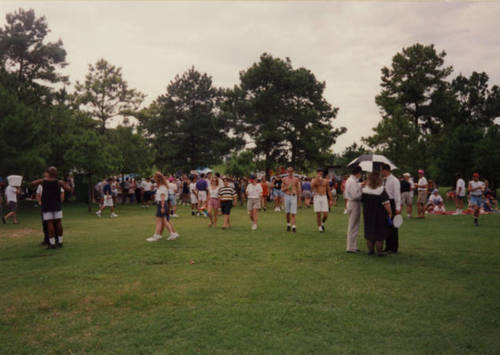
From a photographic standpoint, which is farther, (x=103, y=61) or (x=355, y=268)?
Result: (x=103, y=61)

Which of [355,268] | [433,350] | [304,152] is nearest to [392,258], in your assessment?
[355,268]

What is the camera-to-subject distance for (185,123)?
179 feet

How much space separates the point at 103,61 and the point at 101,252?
123ft

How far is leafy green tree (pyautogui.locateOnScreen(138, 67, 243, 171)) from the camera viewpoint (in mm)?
54875

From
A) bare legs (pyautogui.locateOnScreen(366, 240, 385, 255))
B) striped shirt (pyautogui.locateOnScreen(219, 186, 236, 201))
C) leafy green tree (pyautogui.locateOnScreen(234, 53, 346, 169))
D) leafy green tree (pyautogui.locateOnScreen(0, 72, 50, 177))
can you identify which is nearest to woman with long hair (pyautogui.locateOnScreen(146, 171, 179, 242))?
striped shirt (pyautogui.locateOnScreen(219, 186, 236, 201))

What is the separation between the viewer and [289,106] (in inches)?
1652

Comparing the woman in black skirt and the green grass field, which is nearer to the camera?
the green grass field

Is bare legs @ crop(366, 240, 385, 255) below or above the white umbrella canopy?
below

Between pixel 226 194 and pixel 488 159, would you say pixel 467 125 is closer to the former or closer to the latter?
pixel 488 159

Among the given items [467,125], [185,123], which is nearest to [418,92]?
[467,125]

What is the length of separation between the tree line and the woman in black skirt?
19.5 metres

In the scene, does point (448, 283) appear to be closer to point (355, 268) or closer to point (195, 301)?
point (355, 268)

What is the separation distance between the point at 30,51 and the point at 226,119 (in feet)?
65.2

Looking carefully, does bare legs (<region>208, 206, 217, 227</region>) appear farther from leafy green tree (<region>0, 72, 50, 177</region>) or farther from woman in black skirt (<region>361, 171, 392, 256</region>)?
leafy green tree (<region>0, 72, 50, 177</region>)
